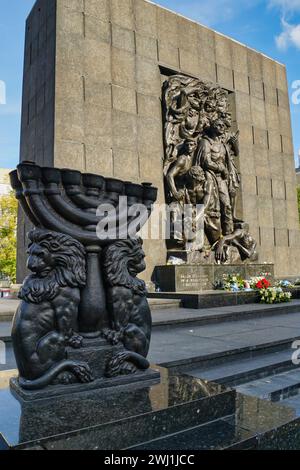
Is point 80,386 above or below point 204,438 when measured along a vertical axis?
above

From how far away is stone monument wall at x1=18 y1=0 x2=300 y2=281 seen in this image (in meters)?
11.0

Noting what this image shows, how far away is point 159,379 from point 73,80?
9890 mm

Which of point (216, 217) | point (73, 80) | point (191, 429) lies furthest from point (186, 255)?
point (191, 429)

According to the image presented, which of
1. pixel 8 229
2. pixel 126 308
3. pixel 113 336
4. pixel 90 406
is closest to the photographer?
pixel 90 406

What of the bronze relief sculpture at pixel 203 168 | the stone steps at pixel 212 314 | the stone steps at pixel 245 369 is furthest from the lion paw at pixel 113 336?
the bronze relief sculpture at pixel 203 168

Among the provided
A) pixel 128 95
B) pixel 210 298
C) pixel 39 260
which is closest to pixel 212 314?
pixel 210 298

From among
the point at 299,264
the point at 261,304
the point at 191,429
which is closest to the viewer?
the point at 191,429

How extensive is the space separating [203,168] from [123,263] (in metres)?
10.1

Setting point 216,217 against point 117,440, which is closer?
point 117,440

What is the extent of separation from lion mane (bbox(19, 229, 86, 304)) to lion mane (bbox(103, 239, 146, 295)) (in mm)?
240

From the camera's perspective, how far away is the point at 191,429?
255cm

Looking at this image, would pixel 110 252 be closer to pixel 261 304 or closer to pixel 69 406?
pixel 69 406

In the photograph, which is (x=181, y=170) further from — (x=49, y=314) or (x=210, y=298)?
(x=49, y=314)

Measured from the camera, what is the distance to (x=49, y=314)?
118 inches
